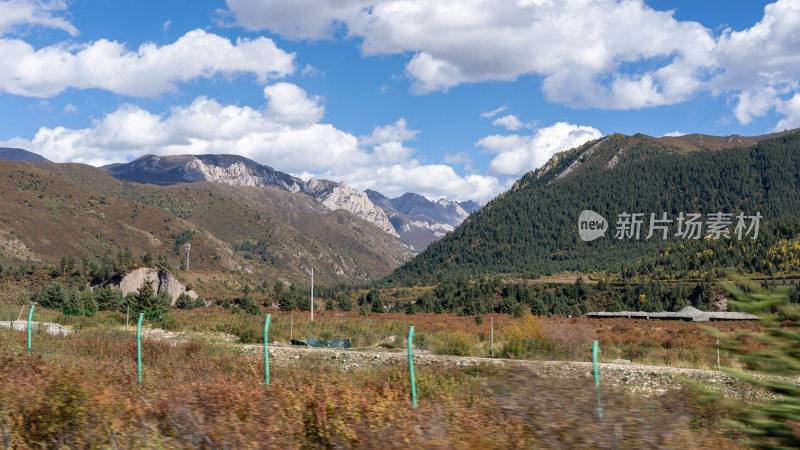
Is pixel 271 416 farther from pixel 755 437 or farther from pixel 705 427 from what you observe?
pixel 755 437

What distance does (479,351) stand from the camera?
23.1m

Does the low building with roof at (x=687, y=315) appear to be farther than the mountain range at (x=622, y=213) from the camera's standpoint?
No

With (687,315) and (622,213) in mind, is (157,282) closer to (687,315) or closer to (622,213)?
(687,315)

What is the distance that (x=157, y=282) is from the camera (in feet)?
209

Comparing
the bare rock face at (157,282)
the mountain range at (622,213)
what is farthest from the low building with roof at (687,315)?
the bare rock face at (157,282)

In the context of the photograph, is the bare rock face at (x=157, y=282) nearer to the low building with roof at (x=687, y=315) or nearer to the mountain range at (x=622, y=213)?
the low building with roof at (x=687, y=315)

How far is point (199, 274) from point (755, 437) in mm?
96308

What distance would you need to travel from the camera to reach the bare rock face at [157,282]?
200 feet

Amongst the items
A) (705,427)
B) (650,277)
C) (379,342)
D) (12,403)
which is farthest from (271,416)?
(650,277)

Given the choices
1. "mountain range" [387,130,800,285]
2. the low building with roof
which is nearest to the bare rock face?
the low building with roof

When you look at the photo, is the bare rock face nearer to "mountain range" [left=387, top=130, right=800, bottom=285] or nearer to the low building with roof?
the low building with roof

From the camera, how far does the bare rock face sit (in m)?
61.1

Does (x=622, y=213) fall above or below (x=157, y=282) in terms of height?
above

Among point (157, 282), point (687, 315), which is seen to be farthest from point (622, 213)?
point (157, 282)
